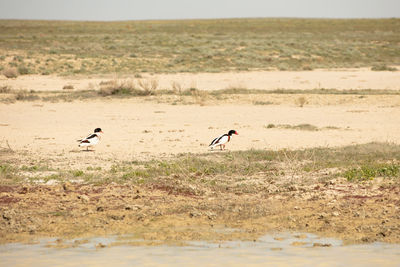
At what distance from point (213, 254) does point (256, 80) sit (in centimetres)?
Result: 2701

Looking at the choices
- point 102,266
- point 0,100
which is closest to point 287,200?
point 102,266

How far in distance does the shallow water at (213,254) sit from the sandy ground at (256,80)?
20763 millimetres

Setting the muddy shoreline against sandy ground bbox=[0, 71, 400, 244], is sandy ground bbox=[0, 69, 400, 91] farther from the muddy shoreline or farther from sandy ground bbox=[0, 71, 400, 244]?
the muddy shoreline

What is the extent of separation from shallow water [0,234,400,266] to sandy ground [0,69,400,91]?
20.8 metres

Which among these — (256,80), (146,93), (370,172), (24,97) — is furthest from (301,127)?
(256,80)

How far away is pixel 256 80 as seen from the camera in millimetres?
34594

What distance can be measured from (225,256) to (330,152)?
6686 millimetres

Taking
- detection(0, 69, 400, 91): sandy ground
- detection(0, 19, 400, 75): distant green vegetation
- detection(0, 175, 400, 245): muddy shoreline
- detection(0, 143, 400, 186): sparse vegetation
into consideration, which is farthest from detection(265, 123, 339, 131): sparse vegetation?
detection(0, 19, 400, 75): distant green vegetation

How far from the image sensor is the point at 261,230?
9039mm

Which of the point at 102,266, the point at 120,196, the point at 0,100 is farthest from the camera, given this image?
the point at 0,100

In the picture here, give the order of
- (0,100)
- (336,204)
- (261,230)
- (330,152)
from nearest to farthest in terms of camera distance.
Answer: (261,230) < (336,204) < (330,152) < (0,100)

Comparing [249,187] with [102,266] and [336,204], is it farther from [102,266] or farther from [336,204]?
[102,266]

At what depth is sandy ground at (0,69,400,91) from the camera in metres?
31.2

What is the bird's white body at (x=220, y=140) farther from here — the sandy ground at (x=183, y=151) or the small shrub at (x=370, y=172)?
the small shrub at (x=370, y=172)
